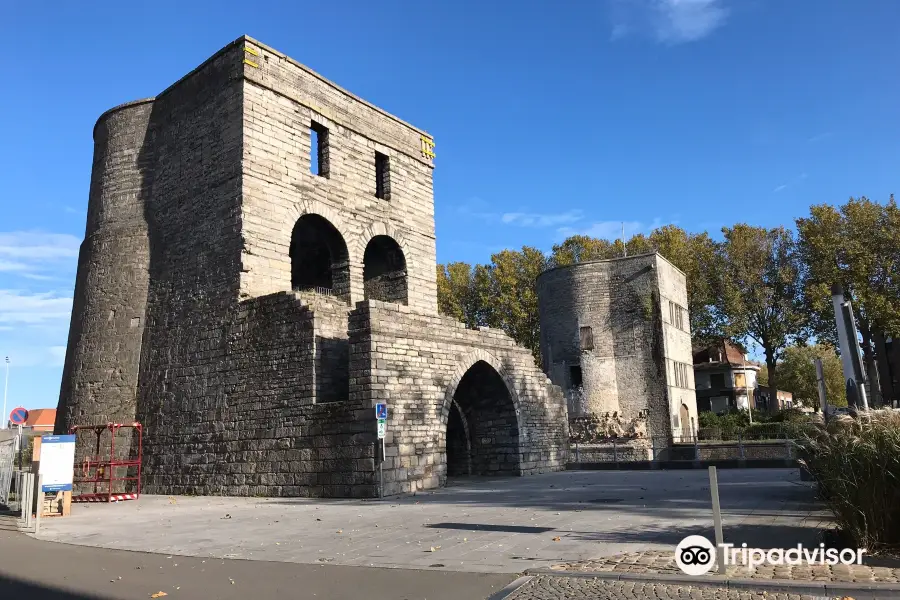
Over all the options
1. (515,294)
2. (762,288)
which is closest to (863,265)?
(762,288)

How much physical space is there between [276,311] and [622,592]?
12095 mm

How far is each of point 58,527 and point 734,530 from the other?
1036 centimetres

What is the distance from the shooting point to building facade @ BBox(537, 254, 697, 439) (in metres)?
32.1

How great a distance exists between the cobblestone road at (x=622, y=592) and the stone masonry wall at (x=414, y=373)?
8.88m

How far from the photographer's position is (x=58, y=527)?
11125mm

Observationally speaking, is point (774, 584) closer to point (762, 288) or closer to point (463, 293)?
point (762, 288)

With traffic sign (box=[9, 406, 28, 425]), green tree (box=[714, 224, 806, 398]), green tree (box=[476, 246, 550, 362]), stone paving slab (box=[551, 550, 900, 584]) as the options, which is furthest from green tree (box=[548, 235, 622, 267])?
stone paving slab (box=[551, 550, 900, 584])

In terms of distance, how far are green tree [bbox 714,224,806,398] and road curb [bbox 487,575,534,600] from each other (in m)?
36.3

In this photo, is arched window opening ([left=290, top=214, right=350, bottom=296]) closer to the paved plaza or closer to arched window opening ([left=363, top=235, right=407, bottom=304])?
arched window opening ([left=363, top=235, right=407, bottom=304])

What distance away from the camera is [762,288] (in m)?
39.0

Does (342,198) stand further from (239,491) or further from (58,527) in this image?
(58,527)

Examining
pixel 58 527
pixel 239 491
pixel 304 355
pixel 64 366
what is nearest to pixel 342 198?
pixel 304 355


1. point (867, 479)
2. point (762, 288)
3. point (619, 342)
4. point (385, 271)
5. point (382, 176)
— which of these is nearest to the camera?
point (867, 479)

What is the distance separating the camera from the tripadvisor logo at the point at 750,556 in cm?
569
